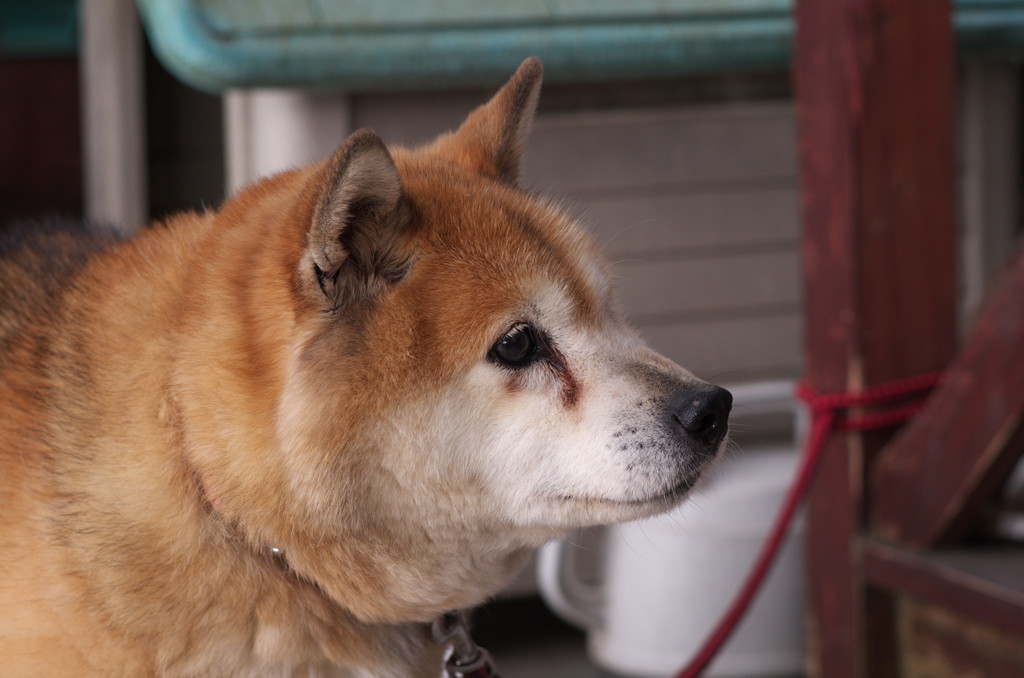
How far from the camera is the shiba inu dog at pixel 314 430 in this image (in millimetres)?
1509

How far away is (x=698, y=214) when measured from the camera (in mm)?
3836

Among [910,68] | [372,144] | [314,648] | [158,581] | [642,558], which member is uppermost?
[910,68]

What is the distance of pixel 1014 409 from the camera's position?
7.60 feet

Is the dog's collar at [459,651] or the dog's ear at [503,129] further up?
the dog's ear at [503,129]

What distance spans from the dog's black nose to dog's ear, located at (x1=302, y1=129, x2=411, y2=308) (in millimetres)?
524

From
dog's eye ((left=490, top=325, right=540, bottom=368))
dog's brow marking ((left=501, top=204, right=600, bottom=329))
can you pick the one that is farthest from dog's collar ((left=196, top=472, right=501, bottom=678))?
dog's brow marking ((left=501, top=204, right=600, bottom=329))

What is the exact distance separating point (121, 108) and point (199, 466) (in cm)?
382

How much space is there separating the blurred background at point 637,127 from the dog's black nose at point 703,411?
1.56 metres

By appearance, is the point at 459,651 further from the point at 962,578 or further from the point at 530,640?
the point at 530,640

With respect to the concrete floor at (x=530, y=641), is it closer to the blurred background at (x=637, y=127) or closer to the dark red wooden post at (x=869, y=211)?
the blurred background at (x=637, y=127)

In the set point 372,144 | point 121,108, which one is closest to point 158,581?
point 372,144

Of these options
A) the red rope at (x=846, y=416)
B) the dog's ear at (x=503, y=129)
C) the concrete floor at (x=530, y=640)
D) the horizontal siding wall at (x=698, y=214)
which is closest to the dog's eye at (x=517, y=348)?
the dog's ear at (x=503, y=129)

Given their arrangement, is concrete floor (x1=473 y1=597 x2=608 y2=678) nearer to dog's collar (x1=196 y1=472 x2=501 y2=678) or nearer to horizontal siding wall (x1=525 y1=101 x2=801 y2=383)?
horizontal siding wall (x1=525 y1=101 x2=801 y2=383)

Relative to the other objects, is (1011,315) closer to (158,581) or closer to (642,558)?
(642,558)
